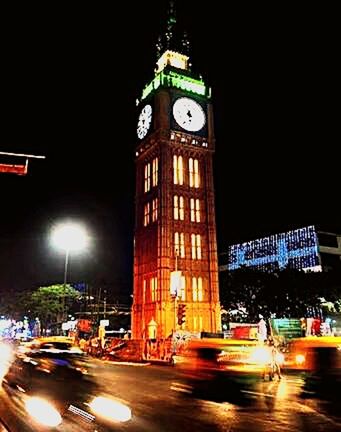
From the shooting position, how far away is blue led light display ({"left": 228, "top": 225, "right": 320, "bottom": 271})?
97250 millimetres

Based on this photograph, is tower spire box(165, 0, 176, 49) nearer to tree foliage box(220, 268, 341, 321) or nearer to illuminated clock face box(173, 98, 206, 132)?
illuminated clock face box(173, 98, 206, 132)

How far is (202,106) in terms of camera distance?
2608 inches

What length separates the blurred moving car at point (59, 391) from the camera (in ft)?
30.3

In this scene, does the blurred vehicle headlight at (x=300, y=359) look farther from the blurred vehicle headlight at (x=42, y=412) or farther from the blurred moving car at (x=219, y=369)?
the blurred vehicle headlight at (x=42, y=412)

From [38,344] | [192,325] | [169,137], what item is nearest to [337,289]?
[192,325]

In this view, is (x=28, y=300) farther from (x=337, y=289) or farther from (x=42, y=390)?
(x=42, y=390)

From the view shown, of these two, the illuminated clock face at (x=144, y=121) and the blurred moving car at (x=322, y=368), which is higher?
the illuminated clock face at (x=144, y=121)

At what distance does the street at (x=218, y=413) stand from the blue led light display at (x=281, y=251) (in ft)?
250

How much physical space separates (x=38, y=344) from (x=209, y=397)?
701 centimetres

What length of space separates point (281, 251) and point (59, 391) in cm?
9656

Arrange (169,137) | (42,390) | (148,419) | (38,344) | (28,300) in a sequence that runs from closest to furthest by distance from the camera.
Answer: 1. (148,419)
2. (42,390)
3. (38,344)
4. (169,137)
5. (28,300)

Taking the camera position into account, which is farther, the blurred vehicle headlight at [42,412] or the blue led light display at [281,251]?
the blue led light display at [281,251]

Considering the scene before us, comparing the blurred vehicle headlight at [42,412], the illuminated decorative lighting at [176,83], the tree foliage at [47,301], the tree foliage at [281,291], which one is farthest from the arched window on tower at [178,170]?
the blurred vehicle headlight at [42,412]

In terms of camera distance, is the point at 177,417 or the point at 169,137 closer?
the point at 177,417
